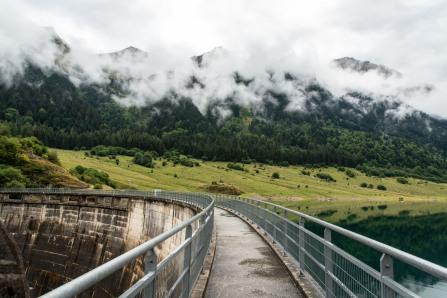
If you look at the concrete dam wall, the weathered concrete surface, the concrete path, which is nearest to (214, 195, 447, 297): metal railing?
the concrete path

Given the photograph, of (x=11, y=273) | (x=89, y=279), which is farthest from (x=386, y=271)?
(x=11, y=273)

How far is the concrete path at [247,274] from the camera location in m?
7.65

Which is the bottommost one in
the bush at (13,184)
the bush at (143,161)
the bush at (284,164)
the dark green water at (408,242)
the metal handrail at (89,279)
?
the dark green water at (408,242)

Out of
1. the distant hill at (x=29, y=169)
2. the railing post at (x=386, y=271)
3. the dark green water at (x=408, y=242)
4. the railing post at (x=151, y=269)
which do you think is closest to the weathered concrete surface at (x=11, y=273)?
the railing post at (x=151, y=269)

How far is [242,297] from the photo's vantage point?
726 cm

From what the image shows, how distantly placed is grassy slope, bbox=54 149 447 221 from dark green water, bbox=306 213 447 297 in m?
13.9

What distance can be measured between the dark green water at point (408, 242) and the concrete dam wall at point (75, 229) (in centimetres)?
2089

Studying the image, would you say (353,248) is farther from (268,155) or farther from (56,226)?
(268,155)

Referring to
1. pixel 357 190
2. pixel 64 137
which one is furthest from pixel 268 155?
pixel 64 137

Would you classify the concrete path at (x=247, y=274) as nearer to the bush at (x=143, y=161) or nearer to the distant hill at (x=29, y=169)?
the distant hill at (x=29, y=169)

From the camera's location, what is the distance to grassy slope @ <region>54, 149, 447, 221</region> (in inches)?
3578

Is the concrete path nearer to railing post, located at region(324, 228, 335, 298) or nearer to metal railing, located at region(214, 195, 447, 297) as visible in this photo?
metal railing, located at region(214, 195, 447, 297)

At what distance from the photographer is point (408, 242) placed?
43.1m

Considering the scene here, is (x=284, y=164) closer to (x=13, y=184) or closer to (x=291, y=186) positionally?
(x=291, y=186)
